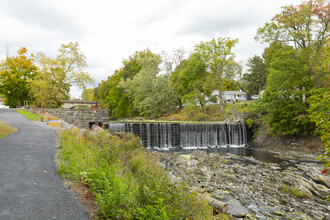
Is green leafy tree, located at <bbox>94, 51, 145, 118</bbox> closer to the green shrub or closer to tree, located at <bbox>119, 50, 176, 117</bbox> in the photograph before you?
tree, located at <bbox>119, 50, 176, 117</bbox>

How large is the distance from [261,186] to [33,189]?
8161mm

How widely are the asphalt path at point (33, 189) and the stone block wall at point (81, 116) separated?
12.5 meters

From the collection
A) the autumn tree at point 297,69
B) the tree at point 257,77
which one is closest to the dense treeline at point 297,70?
the autumn tree at point 297,69

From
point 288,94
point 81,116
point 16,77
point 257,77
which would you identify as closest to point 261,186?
point 288,94

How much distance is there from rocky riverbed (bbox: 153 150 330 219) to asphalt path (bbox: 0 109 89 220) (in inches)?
179

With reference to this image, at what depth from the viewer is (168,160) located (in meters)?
13.1

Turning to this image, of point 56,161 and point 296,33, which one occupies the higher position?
point 296,33

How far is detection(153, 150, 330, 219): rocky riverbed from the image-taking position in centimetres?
669

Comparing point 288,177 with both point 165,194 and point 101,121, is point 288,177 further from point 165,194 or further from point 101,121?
point 101,121

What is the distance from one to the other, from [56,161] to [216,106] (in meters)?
32.6

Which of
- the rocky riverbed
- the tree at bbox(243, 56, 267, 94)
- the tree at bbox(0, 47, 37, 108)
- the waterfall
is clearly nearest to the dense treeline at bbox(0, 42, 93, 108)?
the tree at bbox(0, 47, 37, 108)

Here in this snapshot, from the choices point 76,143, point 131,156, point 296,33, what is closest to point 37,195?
point 76,143

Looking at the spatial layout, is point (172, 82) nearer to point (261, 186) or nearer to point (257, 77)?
point (257, 77)

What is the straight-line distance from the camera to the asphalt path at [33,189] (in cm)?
366
